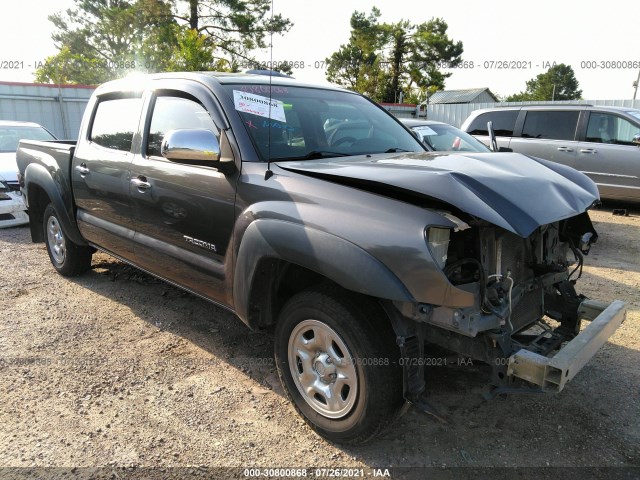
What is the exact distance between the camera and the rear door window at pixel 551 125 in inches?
345

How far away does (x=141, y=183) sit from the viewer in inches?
139

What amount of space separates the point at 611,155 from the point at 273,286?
7.81m

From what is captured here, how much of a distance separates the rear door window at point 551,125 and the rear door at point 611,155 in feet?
0.85

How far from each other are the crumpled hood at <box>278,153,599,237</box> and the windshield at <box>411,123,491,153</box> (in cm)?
412

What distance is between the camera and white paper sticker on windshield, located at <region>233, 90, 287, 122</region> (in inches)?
119

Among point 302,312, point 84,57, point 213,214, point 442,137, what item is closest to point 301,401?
point 302,312

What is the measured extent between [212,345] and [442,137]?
491cm

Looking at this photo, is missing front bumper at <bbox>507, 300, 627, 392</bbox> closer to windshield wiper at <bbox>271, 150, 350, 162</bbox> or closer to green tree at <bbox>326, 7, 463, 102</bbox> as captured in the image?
windshield wiper at <bbox>271, 150, 350, 162</bbox>

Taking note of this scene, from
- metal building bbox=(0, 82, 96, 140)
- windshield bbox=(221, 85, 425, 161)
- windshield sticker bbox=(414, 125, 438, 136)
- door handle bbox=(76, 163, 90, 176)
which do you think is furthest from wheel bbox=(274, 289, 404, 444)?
metal building bbox=(0, 82, 96, 140)

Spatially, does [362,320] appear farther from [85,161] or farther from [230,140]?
[85,161]

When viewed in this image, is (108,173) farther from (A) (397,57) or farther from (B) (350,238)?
(A) (397,57)

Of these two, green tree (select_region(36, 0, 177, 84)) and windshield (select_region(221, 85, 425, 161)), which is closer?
windshield (select_region(221, 85, 425, 161))

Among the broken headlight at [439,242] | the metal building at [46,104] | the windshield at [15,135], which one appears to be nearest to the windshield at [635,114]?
the broken headlight at [439,242]

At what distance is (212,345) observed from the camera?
3721mm
